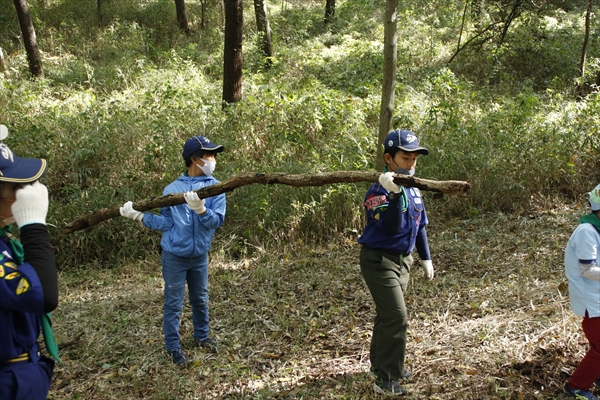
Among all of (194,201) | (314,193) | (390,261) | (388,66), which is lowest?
(314,193)

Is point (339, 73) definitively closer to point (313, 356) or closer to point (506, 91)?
point (506, 91)

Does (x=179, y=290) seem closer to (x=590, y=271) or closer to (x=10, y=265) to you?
(x=10, y=265)

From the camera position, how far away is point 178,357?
4.32 meters

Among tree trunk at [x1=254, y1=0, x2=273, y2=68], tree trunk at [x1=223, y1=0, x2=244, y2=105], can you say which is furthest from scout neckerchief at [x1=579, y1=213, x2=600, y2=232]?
tree trunk at [x1=254, y1=0, x2=273, y2=68]

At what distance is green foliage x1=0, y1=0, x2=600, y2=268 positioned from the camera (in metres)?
7.25

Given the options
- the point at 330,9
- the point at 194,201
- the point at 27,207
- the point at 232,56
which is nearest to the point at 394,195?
the point at 194,201

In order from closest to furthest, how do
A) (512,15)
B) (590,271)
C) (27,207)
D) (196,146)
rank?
(27,207)
(590,271)
(196,146)
(512,15)

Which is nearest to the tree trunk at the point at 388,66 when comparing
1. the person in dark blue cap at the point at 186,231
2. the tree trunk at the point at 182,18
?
the person in dark blue cap at the point at 186,231

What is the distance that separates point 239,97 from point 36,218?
7917 mm

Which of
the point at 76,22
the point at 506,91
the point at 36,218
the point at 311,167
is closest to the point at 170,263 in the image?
the point at 36,218

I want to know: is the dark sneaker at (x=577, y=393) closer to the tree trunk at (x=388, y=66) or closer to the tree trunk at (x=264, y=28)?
the tree trunk at (x=388, y=66)

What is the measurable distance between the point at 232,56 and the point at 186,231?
21.1ft

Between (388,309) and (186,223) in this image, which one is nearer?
(388,309)

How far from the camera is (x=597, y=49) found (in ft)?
42.0
